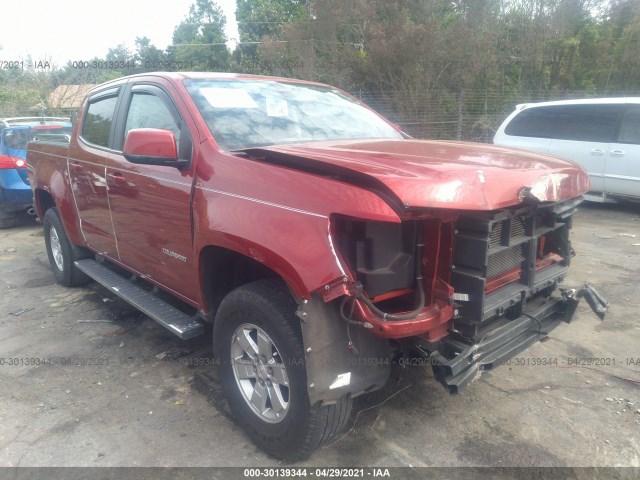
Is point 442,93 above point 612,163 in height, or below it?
above

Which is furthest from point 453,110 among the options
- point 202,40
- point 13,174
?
point 202,40

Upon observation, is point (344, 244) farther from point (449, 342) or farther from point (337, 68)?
point (337, 68)

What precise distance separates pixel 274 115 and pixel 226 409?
194 cm

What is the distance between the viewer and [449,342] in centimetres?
255

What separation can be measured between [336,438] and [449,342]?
812 millimetres

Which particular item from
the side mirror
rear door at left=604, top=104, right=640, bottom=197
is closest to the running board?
the side mirror

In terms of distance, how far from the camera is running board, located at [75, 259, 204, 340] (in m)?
3.28

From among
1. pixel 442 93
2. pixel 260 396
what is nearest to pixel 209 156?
pixel 260 396

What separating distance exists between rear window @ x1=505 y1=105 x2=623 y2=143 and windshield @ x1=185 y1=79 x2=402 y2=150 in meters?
5.96

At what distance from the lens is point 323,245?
7.39 feet

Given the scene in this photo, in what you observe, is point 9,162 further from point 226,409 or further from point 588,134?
point 588,134

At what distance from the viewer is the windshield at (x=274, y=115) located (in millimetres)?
3232

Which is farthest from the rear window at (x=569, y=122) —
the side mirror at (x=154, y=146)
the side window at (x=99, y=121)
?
the side mirror at (x=154, y=146)

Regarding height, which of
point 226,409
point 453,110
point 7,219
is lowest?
point 7,219
